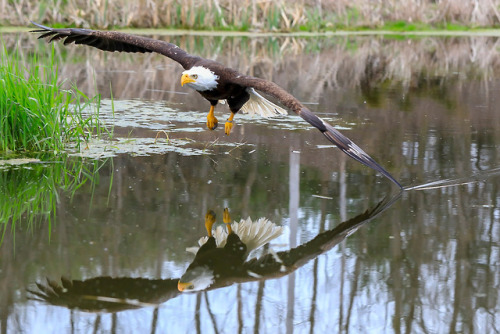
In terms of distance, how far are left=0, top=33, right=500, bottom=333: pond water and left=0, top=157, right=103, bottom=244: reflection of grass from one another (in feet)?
0.05

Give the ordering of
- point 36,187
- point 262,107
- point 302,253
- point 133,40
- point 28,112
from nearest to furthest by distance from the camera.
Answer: point 302,253 < point 36,187 < point 28,112 < point 133,40 < point 262,107

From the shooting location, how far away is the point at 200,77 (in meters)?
6.18

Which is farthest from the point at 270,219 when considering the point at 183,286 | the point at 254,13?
the point at 254,13

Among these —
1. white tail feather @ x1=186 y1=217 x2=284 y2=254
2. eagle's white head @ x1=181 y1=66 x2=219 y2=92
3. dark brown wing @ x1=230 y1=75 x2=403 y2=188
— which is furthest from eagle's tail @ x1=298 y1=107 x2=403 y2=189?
eagle's white head @ x1=181 y1=66 x2=219 y2=92

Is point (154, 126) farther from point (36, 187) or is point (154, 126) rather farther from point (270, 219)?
point (270, 219)

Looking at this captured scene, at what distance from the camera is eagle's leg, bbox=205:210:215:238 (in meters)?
4.62

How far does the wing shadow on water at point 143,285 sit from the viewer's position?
11.6 ft

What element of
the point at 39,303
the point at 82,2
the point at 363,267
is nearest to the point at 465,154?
the point at 363,267

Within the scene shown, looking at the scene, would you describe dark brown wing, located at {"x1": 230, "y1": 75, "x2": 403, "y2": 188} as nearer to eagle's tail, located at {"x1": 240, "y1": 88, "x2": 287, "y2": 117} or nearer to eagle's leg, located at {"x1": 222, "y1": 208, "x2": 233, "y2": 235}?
eagle's leg, located at {"x1": 222, "y1": 208, "x2": 233, "y2": 235}

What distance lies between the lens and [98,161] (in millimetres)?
6273

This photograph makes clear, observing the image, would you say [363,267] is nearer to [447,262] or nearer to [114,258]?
[447,262]

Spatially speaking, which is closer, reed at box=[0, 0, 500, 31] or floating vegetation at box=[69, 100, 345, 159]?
floating vegetation at box=[69, 100, 345, 159]

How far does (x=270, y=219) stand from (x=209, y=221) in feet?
1.29

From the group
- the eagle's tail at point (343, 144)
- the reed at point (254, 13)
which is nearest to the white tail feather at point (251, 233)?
the eagle's tail at point (343, 144)
